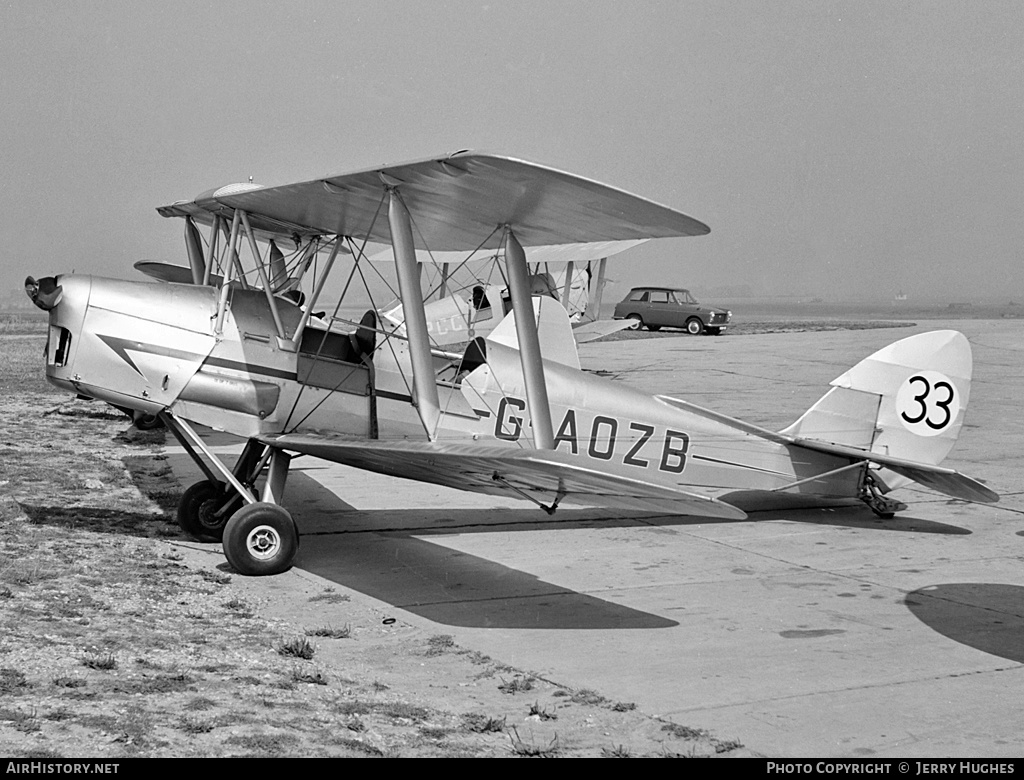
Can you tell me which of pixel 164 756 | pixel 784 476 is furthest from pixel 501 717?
pixel 784 476

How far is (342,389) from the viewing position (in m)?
8.03

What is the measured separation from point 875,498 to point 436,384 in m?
3.99

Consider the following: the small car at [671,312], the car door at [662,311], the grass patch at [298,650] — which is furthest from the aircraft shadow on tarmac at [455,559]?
the car door at [662,311]

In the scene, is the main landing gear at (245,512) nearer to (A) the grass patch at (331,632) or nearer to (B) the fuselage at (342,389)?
(B) the fuselage at (342,389)

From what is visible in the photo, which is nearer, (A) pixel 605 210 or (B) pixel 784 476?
(A) pixel 605 210

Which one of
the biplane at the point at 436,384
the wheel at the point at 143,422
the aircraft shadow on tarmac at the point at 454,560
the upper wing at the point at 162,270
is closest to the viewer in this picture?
the aircraft shadow on tarmac at the point at 454,560

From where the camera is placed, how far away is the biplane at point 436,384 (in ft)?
21.5

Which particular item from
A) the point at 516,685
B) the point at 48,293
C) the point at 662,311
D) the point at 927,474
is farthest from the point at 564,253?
the point at 662,311

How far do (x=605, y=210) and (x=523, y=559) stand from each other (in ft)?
8.82

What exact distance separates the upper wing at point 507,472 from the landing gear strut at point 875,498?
3.32 metres

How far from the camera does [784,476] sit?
30.0 ft

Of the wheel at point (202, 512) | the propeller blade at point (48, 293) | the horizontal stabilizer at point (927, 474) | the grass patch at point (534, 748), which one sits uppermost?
the propeller blade at point (48, 293)

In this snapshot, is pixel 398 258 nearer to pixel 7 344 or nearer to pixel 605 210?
pixel 605 210

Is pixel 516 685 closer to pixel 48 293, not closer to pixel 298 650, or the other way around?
pixel 298 650
